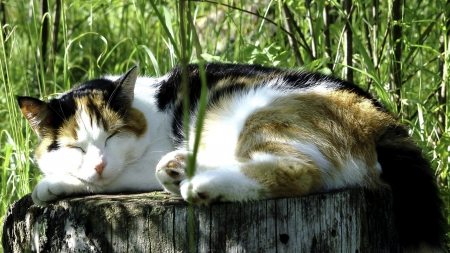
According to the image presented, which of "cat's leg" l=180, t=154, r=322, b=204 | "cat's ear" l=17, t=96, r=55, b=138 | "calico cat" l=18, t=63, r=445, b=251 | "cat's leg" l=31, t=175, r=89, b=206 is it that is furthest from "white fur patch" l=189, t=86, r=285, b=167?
"cat's ear" l=17, t=96, r=55, b=138

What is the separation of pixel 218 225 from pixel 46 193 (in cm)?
70

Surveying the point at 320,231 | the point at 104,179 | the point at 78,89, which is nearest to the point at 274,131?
the point at 320,231

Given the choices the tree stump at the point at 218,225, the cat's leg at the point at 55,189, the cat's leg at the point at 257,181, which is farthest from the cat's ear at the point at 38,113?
the cat's leg at the point at 257,181

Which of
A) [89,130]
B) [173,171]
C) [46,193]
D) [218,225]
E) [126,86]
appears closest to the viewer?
[218,225]

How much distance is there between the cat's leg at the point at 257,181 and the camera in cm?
181

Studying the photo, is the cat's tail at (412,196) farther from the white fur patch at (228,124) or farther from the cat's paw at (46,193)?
the cat's paw at (46,193)

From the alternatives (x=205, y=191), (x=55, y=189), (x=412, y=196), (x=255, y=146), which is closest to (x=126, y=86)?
(x=55, y=189)

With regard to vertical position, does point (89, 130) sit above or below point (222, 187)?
above

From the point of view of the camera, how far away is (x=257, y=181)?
1920mm

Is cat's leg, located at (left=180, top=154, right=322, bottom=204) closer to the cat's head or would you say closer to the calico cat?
the calico cat

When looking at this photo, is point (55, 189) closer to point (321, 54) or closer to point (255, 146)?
point (255, 146)

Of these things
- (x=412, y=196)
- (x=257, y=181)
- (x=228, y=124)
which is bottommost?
(x=412, y=196)

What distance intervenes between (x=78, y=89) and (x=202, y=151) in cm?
A: 64

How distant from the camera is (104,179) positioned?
2.17 m
